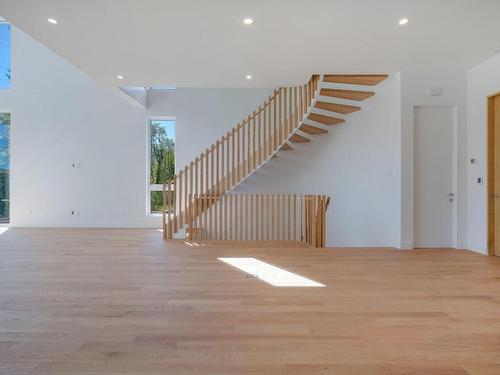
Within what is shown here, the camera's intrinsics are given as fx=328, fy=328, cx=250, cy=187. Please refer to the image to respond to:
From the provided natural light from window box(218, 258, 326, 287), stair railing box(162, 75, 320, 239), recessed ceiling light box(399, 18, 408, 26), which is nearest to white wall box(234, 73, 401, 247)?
stair railing box(162, 75, 320, 239)

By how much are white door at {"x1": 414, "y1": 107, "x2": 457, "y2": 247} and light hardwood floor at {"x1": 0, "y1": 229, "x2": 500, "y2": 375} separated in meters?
0.95

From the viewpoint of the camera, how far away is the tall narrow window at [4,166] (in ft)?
28.2

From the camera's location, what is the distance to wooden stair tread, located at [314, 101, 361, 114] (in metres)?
6.59

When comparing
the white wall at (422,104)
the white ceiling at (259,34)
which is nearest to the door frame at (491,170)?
the white wall at (422,104)

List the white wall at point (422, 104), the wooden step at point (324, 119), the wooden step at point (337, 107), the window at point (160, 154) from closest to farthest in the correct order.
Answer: the white wall at point (422, 104)
the wooden step at point (337, 107)
the wooden step at point (324, 119)
the window at point (160, 154)

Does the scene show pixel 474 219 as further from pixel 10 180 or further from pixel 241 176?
pixel 10 180

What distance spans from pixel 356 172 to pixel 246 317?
5.21 metres

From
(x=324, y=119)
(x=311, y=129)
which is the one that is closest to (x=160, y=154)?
(x=311, y=129)

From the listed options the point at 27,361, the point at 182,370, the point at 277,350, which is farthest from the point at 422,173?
the point at 27,361

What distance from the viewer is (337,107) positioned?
22.1 ft

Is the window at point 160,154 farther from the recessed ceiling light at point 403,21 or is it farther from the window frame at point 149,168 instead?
the recessed ceiling light at point 403,21

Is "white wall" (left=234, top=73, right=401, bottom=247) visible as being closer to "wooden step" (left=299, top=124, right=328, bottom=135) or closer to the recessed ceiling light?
"wooden step" (left=299, top=124, right=328, bottom=135)

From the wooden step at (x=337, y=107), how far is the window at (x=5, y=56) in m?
7.96

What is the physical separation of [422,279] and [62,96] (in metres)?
8.98
